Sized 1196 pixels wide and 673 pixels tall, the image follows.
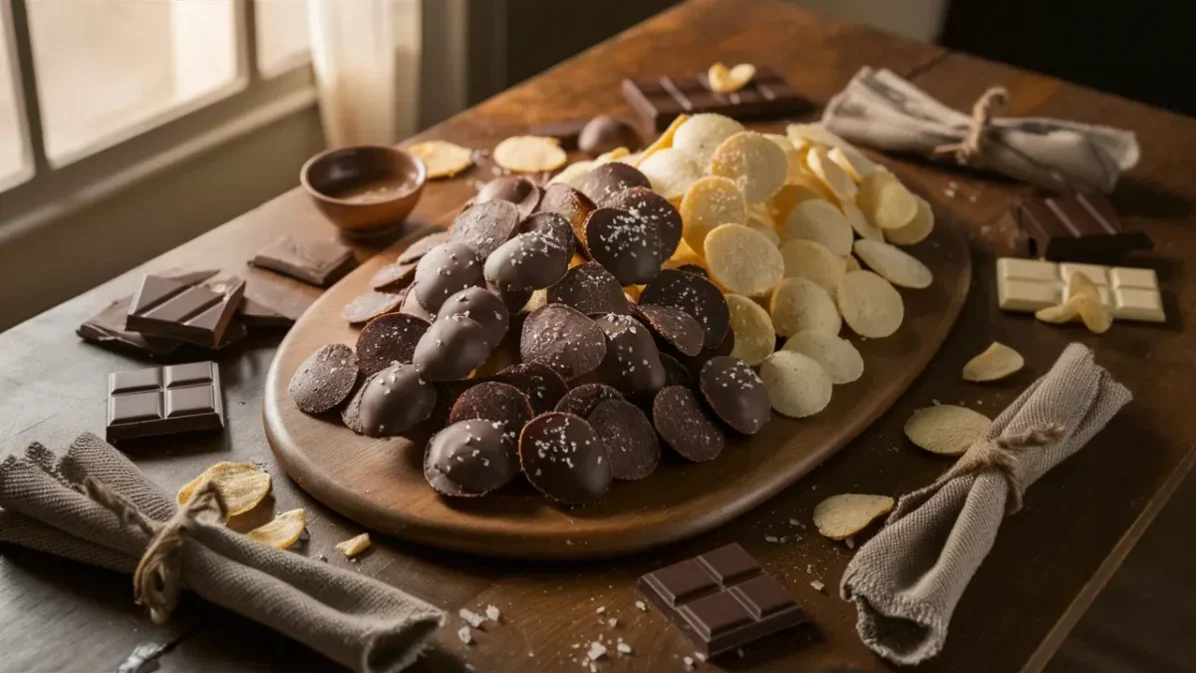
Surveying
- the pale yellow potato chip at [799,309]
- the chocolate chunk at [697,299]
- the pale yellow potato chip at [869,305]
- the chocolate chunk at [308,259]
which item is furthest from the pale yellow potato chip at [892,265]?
the chocolate chunk at [308,259]

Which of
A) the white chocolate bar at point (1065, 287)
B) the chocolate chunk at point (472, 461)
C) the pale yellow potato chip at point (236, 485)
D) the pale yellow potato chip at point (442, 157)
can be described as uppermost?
the chocolate chunk at point (472, 461)

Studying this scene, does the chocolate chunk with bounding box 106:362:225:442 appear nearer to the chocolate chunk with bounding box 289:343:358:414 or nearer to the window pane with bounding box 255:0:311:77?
the chocolate chunk with bounding box 289:343:358:414

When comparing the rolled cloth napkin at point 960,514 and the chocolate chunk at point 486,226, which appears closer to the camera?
the rolled cloth napkin at point 960,514

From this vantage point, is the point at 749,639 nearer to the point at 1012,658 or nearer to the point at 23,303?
the point at 1012,658

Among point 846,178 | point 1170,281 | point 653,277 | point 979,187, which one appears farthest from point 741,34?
point 653,277

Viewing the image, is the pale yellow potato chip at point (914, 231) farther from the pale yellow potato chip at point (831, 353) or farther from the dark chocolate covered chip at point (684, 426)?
the dark chocolate covered chip at point (684, 426)

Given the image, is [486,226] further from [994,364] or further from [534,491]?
[994,364]
